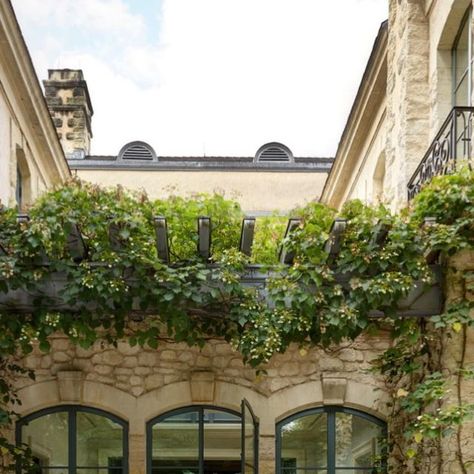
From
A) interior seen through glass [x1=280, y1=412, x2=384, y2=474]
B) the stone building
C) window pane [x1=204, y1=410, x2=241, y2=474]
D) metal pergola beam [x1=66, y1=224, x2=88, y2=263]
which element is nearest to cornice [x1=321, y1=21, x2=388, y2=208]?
the stone building

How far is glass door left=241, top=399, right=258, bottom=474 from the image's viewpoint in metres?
8.09

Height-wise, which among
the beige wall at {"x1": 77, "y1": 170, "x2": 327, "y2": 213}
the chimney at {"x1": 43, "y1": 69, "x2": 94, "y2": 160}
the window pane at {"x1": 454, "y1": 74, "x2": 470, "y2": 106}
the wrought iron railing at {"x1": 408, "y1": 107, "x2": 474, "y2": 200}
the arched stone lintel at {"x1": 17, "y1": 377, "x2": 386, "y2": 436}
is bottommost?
the arched stone lintel at {"x1": 17, "y1": 377, "x2": 386, "y2": 436}

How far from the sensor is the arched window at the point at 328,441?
8.98m

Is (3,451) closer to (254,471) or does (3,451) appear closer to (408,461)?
(254,471)

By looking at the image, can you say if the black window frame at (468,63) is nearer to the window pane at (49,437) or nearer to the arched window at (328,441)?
the arched window at (328,441)

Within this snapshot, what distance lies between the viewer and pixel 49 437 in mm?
8953

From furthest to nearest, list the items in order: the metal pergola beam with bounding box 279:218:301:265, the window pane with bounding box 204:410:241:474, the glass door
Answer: the window pane with bounding box 204:410:241:474, the glass door, the metal pergola beam with bounding box 279:218:301:265

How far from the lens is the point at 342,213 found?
272 inches

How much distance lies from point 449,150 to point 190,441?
157 inches

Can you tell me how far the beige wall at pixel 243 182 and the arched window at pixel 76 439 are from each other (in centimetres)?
1098

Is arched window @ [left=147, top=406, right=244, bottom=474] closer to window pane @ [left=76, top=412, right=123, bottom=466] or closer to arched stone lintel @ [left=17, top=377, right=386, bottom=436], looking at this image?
arched stone lintel @ [left=17, top=377, right=386, bottom=436]

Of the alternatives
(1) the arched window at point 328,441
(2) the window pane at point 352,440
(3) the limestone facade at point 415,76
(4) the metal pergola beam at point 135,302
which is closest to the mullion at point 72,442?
(1) the arched window at point 328,441

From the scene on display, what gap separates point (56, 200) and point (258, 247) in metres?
1.77

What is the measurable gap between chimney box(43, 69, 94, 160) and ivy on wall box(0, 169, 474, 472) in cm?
1248
